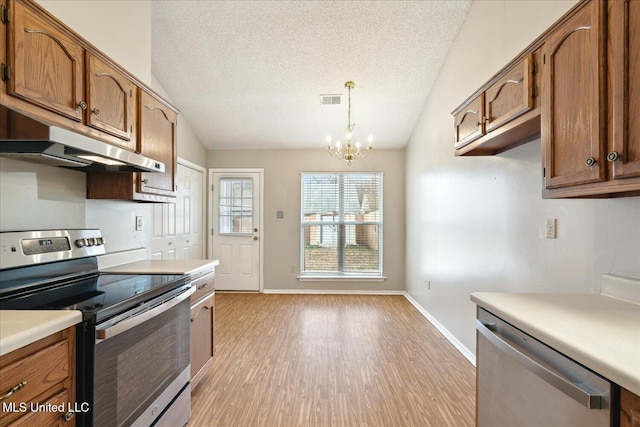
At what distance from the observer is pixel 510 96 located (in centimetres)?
165

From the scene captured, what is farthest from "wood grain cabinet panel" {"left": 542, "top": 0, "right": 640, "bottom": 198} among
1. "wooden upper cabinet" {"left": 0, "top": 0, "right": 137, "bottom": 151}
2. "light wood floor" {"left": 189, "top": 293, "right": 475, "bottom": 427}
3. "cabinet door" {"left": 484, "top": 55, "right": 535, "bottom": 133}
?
"wooden upper cabinet" {"left": 0, "top": 0, "right": 137, "bottom": 151}

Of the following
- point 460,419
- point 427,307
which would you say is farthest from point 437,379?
point 427,307

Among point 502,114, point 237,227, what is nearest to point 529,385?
point 502,114

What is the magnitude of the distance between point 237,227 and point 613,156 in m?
4.81

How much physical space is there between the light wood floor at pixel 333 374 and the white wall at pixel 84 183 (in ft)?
4.38

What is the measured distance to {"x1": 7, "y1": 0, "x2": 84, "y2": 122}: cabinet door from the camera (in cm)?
127

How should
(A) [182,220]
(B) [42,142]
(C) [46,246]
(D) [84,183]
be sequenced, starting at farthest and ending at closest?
(A) [182,220]
(D) [84,183]
(C) [46,246]
(B) [42,142]

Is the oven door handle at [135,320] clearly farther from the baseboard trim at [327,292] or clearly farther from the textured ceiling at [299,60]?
the baseboard trim at [327,292]

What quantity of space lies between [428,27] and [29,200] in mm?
3420

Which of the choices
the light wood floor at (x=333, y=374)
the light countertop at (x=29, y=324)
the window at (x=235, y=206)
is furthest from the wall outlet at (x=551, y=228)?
the window at (x=235, y=206)

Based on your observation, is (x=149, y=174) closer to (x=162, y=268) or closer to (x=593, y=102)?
(x=162, y=268)

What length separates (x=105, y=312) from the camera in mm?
1164

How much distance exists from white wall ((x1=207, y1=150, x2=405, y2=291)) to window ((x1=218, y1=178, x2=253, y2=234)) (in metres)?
0.26

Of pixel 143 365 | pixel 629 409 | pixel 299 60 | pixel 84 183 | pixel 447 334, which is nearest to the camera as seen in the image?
pixel 629 409
